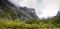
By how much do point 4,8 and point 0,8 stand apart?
5.85 meters

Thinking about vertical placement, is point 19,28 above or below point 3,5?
below

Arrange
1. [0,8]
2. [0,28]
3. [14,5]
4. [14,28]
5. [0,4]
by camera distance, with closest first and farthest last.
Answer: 1. [0,28]
2. [14,28]
3. [0,8]
4. [0,4]
5. [14,5]

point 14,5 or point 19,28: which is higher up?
point 14,5

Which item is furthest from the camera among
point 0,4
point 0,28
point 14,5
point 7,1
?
point 14,5

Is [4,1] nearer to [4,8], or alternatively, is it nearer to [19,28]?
[4,8]

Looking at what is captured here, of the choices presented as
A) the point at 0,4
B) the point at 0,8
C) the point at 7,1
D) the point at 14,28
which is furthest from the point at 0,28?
the point at 7,1

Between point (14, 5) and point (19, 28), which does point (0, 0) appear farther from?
point (19, 28)

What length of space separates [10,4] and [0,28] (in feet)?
517

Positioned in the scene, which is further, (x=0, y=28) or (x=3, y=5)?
(x=3, y=5)

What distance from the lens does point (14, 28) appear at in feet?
105

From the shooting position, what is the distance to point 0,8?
498ft

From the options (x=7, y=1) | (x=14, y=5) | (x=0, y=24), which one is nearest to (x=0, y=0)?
(x=7, y=1)

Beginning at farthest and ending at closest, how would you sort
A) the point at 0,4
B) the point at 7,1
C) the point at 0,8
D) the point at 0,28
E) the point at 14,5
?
1. the point at 14,5
2. the point at 7,1
3. the point at 0,4
4. the point at 0,8
5. the point at 0,28

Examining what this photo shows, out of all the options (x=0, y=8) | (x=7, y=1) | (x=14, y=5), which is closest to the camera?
(x=0, y=8)
